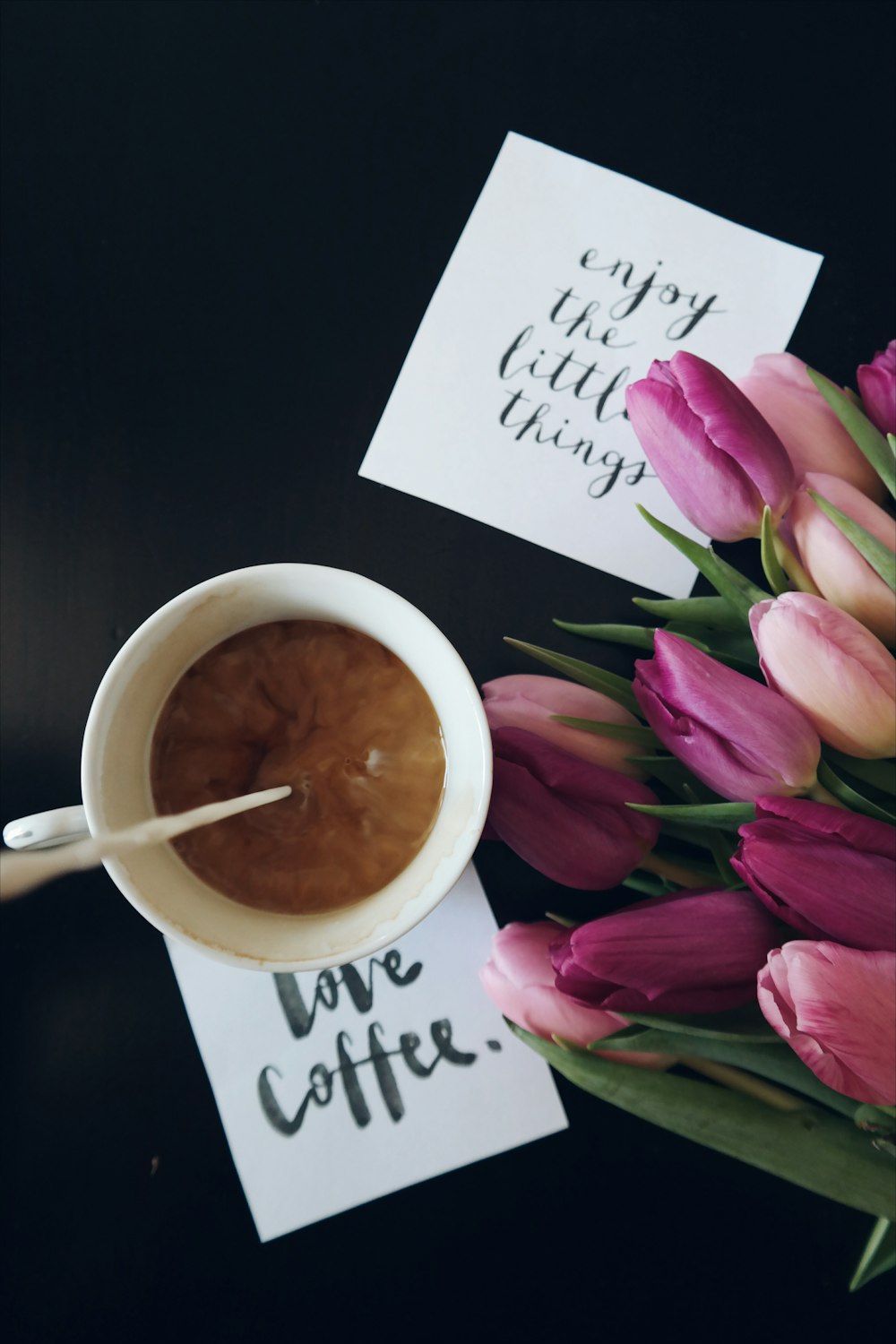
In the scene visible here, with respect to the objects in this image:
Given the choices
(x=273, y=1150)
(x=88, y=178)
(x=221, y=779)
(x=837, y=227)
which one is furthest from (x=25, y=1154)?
(x=837, y=227)

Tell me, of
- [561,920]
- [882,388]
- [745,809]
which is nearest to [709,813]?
[745,809]

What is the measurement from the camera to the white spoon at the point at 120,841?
0.40m

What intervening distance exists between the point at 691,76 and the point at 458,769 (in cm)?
48

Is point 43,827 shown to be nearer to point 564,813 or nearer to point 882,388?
point 564,813

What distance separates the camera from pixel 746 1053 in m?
0.44

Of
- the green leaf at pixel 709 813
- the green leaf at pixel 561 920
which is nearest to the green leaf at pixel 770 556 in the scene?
the green leaf at pixel 709 813

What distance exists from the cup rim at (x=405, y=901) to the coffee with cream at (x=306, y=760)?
0.17 feet

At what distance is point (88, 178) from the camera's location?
58cm

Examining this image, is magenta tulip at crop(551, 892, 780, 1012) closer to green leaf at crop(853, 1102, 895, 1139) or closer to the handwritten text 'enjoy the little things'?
green leaf at crop(853, 1102, 895, 1139)

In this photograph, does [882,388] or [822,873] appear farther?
[882,388]

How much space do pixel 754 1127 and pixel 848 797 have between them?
6.5 inches

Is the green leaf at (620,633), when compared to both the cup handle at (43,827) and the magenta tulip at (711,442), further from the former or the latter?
the cup handle at (43,827)

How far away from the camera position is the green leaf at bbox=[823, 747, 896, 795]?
1.49ft

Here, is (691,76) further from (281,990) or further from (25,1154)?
(25,1154)
